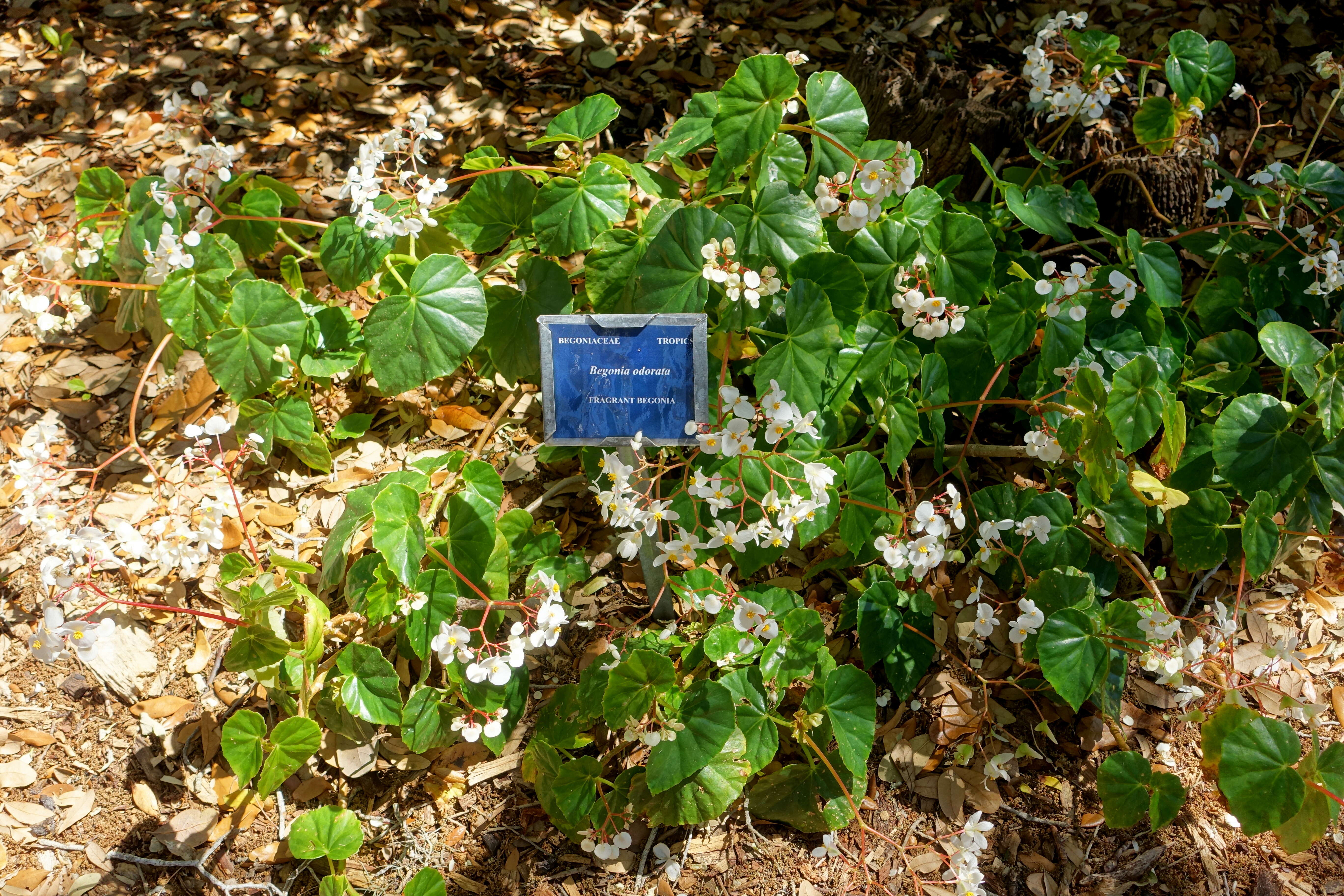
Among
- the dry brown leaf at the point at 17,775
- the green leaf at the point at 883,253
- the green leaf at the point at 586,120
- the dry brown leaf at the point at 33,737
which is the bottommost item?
the dry brown leaf at the point at 17,775

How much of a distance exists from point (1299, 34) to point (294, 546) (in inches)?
149

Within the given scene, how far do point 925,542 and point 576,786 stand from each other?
2.81 feet

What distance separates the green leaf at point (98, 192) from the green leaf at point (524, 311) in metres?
1.04

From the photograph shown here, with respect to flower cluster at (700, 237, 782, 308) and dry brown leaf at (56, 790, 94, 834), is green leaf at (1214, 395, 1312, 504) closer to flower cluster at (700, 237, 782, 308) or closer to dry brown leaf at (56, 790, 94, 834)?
flower cluster at (700, 237, 782, 308)

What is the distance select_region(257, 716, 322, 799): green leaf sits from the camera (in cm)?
183

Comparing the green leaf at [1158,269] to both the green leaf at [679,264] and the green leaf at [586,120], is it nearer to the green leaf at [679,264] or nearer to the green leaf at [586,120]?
the green leaf at [679,264]

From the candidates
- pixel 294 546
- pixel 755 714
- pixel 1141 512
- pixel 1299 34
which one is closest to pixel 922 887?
pixel 755 714

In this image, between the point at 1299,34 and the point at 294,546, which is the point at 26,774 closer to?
the point at 294,546

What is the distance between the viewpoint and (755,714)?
187 cm

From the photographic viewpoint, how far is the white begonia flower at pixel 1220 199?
8.00ft

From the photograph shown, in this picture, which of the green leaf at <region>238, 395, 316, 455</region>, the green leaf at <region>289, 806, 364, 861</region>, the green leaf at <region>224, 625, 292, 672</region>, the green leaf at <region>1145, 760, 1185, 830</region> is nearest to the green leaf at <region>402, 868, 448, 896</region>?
the green leaf at <region>289, 806, 364, 861</region>

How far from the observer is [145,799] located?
206 centimetres

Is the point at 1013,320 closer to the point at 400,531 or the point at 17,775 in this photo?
the point at 400,531

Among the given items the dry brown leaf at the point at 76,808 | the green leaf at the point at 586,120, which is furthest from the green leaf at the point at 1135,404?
the dry brown leaf at the point at 76,808
